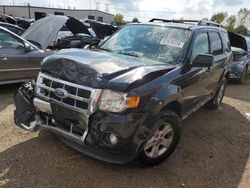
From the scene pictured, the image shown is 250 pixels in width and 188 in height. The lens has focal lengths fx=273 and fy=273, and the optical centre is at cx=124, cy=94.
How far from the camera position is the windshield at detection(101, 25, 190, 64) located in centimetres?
406

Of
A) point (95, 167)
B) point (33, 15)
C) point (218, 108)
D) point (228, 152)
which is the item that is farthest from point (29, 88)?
point (33, 15)

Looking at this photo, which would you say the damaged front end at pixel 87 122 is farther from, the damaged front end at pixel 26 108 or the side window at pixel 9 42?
the side window at pixel 9 42

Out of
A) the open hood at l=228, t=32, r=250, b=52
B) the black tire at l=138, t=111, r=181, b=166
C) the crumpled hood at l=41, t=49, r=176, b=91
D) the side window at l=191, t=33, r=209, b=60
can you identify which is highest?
the side window at l=191, t=33, r=209, b=60

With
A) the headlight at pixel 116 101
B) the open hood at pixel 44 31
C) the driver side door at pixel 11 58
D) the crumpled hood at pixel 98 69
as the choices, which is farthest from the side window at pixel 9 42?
the headlight at pixel 116 101

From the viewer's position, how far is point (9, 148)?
12.5 ft

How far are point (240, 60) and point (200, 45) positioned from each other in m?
5.63

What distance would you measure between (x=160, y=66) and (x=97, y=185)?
1.70 metres

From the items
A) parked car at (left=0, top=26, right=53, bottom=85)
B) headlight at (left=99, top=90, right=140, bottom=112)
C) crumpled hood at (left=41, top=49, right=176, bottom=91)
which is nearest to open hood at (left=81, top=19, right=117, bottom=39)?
parked car at (left=0, top=26, right=53, bottom=85)

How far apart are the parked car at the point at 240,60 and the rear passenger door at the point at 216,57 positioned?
3.58 metres

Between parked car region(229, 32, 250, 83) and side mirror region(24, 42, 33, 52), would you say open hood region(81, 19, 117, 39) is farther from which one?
side mirror region(24, 42, 33, 52)

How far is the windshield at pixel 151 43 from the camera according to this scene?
4059 millimetres

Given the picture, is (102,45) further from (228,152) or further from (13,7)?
(13,7)

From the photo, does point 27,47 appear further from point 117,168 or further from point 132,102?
point 132,102

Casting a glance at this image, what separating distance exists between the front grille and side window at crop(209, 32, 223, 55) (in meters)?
3.03
